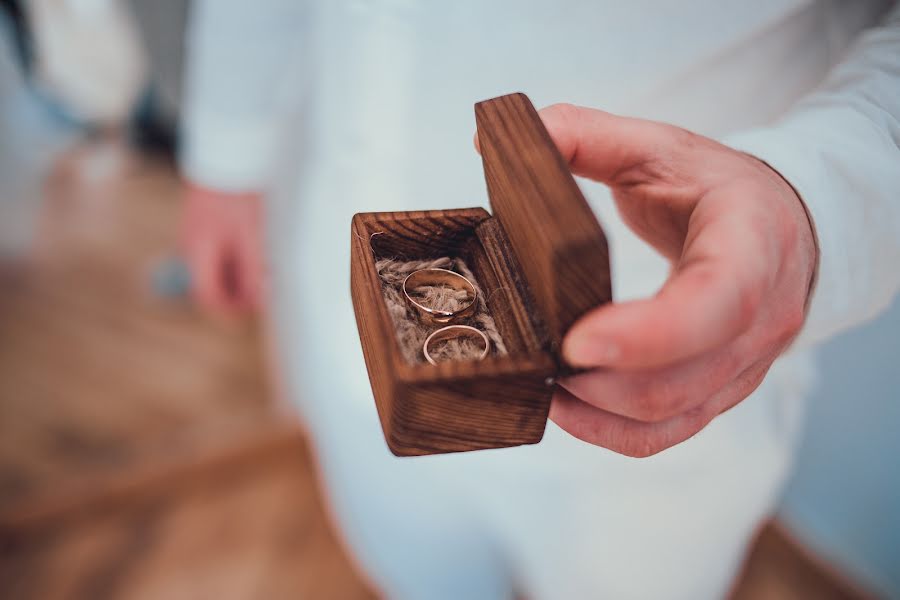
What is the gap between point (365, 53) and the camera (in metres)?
0.64

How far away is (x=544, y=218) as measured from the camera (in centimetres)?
34

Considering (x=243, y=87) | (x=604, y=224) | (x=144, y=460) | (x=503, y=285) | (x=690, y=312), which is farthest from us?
(x=144, y=460)

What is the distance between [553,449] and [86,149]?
2.15m

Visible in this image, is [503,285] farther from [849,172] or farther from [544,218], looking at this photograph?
[849,172]

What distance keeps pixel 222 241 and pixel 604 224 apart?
59 centimetres

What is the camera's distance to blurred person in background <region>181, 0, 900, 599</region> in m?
0.38

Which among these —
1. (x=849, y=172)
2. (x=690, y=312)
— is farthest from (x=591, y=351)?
(x=849, y=172)

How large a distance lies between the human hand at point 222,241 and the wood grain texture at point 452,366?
0.58 m

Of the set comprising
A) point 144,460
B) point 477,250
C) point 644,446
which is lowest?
point 144,460

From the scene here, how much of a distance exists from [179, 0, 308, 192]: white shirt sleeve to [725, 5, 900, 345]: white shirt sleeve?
598 mm

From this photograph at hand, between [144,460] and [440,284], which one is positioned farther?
[144,460]

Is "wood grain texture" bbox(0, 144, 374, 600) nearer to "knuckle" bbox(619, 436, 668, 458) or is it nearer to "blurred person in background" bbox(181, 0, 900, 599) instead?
"blurred person in background" bbox(181, 0, 900, 599)

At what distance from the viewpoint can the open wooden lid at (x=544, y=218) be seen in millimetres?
326

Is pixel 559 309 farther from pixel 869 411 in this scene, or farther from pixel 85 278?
pixel 85 278
